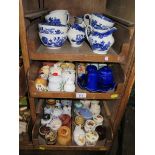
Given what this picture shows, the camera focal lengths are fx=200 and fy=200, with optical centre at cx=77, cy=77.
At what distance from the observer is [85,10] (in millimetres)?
1513

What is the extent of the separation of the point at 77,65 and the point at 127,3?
0.52 meters

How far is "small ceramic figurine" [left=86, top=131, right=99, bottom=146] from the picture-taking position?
1200 mm

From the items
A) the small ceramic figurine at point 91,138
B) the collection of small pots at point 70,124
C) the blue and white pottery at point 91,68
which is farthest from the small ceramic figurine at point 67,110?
the blue and white pottery at point 91,68

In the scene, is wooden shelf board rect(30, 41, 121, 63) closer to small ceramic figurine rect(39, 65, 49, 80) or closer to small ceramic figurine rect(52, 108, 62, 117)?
small ceramic figurine rect(39, 65, 49, 80)

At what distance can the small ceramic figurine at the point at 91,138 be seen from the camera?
1200 mm

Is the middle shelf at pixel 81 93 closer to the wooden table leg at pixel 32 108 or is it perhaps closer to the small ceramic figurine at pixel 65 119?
the wooden table leg at pixel 32 108

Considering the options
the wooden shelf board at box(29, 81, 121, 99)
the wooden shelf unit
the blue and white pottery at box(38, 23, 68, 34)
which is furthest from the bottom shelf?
the blue and white pottery at box(38, 23, 68, 34)

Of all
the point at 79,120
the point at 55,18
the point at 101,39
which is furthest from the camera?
the point at 79,120

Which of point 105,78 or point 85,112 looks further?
point 85,112

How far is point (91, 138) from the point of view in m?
1.20

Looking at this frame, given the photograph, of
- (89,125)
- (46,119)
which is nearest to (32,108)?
(46,119)

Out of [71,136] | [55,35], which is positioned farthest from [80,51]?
[71,136]

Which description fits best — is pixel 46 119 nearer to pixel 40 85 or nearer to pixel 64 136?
pixel 64 136
